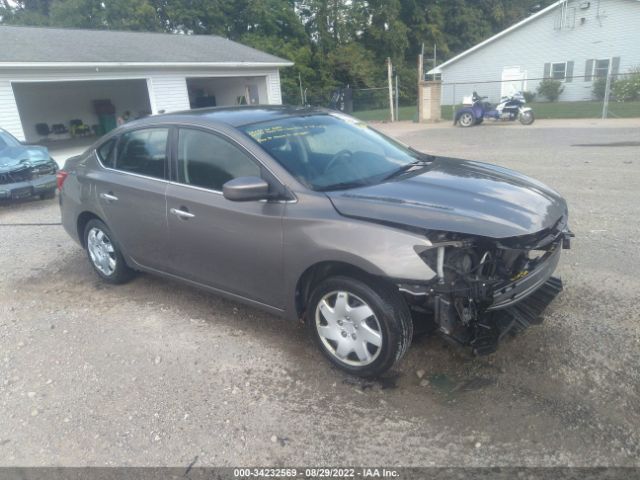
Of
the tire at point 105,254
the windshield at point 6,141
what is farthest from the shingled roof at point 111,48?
the tire at point 105,254

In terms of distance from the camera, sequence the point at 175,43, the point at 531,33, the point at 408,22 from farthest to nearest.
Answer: the point at 408,22 < the point at 531,33 < the point at 175,43

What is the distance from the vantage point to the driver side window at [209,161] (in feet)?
12.1

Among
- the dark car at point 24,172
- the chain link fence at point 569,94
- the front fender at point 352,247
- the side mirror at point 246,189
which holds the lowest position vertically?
the chain link fence at point 569,94

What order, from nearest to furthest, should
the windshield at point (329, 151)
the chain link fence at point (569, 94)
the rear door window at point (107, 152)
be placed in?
the windshield at point (329, 151), the rear door window at point (107, 152), the chain link fence at point (569, 94)

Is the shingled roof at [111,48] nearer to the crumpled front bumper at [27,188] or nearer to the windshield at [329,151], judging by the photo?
the crumpled front bumper at [27,188]

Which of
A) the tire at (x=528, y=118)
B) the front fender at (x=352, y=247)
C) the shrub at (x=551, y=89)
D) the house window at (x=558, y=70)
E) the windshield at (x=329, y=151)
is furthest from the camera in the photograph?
the house window at (x=558, y=70)

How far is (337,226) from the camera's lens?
3123 mm

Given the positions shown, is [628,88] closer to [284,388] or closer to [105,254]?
[105,254]

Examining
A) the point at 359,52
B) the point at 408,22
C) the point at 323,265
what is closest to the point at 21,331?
the point at 323,265

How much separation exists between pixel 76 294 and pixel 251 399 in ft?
8.91

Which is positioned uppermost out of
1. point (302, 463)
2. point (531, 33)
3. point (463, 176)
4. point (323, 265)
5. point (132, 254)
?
point (531, 33)

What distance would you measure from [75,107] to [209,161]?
25.4 meters

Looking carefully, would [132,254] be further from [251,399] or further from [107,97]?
[107,97]

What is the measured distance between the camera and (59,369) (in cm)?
368
